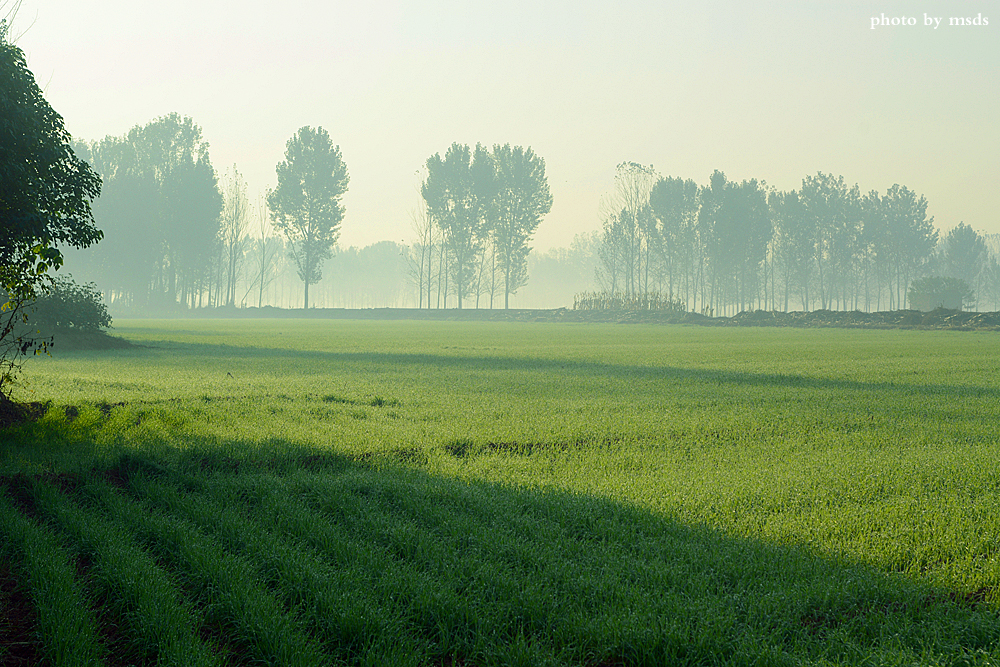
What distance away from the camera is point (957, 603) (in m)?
3.14

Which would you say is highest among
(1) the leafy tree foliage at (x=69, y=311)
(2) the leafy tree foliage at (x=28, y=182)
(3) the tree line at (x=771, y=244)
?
(3) the tree line at (x=771, y=244)

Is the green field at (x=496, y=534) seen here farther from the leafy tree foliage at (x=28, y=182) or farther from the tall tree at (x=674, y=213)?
the tall tree at (x=674, y=213)

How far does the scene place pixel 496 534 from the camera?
3.94 meters

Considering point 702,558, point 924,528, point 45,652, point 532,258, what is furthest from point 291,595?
point 532,258

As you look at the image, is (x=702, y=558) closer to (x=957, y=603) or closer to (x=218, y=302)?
(x=957, y=603)

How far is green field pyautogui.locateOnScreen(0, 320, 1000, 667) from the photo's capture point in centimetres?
283

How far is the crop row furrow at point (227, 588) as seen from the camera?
277 centimetres

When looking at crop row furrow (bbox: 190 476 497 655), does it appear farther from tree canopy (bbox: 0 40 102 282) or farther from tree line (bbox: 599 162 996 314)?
tree line (bbox: 599 162 996 314)

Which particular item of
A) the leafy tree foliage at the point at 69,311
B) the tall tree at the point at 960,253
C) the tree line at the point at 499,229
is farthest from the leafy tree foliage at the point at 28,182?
the tall tree at the point at 960,253

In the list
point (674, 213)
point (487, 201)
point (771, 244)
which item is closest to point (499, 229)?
point (487, 201)

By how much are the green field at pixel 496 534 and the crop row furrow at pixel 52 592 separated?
14 mm

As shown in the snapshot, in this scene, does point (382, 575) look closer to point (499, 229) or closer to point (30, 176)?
point (30, 176)

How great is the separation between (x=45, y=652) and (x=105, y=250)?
70.7 m

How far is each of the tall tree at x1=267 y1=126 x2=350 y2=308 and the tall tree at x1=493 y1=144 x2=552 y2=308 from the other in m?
17.5
